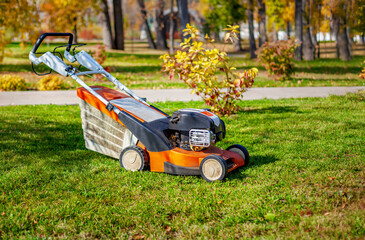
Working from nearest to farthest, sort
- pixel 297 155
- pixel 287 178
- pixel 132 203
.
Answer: pixel 132 203
pixel 287 178
pixel 297 155

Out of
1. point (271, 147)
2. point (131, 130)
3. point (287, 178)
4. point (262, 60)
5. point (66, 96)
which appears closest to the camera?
point (287, 178)

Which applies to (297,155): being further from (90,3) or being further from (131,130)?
(90,3)

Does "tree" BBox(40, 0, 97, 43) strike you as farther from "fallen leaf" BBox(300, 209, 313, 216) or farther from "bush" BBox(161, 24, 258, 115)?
"fallen leaf" BBox(300, 209, 313, 216)

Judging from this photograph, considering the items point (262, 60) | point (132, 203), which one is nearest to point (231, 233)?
point (132, 203)

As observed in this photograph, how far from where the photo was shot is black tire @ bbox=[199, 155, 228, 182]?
176 inches

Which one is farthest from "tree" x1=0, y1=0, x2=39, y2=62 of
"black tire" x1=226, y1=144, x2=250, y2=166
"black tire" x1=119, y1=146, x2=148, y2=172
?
"black tire" x1=226, y1=144, x2=250, y2=166

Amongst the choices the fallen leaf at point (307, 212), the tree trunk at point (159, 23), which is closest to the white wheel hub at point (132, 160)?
the fallen leaf at point (307, 212)

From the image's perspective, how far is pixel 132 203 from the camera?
4109mm

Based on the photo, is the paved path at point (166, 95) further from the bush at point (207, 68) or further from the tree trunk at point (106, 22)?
the tree trunk at point (106, 22)

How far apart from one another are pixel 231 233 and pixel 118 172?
1890 mm

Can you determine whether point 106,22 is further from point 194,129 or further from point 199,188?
point 199,188

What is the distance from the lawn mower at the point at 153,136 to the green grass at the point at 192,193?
15cm

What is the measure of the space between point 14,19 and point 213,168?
12967 mm

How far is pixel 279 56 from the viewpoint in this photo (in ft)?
43.9
